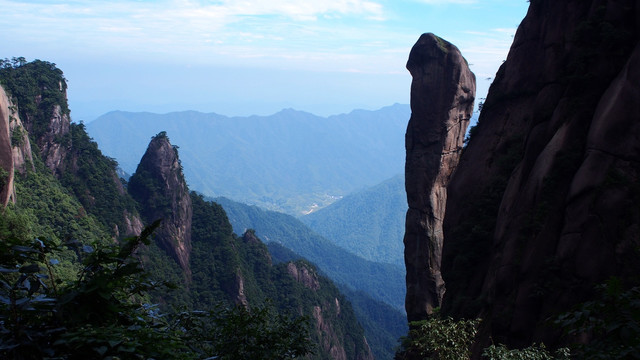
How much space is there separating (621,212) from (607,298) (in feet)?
28.2

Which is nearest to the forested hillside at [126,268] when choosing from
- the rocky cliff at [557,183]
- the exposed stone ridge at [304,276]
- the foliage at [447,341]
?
the exposed stone ridge at [304,276]

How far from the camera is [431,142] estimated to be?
3006 centimetres

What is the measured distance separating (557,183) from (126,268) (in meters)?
12.8

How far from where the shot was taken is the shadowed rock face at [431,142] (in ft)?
96.7

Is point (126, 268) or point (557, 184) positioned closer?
point (126, 268)

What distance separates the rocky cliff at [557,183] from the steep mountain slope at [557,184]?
29 mm

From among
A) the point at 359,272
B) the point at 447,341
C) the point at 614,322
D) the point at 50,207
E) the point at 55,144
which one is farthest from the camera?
the point at 359,272

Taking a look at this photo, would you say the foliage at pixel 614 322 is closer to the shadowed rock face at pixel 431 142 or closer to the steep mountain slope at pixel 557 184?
the steep mountain slope at pixel 557 184

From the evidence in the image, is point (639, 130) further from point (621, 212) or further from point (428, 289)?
point (428, 289)

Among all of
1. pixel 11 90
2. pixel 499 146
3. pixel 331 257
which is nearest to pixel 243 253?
pixel 11 90

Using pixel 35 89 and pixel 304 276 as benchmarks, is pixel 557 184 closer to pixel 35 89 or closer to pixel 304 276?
pixel 35 89

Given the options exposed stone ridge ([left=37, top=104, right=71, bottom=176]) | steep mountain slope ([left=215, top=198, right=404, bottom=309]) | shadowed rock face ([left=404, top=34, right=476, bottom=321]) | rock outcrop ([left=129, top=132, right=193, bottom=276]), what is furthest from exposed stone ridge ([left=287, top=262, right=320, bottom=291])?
steep mountain slope ([left=215, top=198, right=404, bottom=309])

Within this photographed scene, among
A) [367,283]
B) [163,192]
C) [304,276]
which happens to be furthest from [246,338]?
[367,283]

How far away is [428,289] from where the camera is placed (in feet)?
98.3
